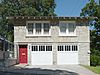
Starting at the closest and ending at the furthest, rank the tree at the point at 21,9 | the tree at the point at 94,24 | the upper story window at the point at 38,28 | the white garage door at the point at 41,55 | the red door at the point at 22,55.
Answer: the white garage door at the point at 41,55 < the red door at the point at 22,55 < the upper story window at the point at 38,28 < the tree at the point at 94,24 < the tree at the point at 21,9

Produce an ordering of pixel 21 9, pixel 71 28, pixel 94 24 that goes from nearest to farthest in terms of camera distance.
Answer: pixel 71 28 → pixel 94 24 → pixel 21 9

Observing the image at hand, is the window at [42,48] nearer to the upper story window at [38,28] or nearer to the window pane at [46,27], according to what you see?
the upper story window at [38,28]

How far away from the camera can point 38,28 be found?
3591 cm

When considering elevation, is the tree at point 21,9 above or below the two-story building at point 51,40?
above

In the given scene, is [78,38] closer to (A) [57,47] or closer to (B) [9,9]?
(A) [57,47]

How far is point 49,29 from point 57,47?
7.46 feet

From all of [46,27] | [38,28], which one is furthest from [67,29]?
[38,28]

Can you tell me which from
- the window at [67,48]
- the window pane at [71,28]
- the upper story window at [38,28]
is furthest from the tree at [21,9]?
the window at [67,48]

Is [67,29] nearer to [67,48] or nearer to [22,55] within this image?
[67,48]

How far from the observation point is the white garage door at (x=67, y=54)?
3553 cm

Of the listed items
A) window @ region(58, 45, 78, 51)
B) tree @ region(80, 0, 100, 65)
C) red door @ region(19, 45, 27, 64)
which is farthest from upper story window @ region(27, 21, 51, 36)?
tree @ region(80, 0, 100, 65)

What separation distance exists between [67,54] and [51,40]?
2450 millimetres

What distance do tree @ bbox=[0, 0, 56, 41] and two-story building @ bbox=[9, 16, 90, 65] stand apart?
592 inches

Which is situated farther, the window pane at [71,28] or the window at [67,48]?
the window pane at [71,28]
